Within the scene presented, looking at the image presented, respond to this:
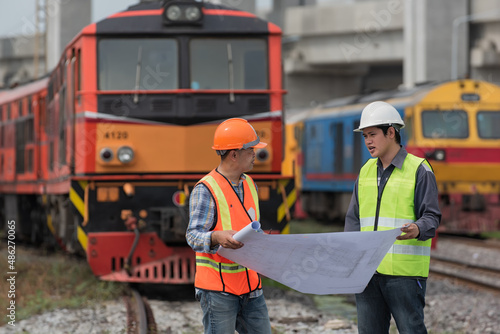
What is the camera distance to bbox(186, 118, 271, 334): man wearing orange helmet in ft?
15.6

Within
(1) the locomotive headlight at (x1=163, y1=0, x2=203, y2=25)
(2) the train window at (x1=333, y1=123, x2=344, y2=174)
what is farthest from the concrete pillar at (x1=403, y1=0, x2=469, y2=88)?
(1) the locomotive headlight at (x1=163, y1=0, x2=203, y2=25)

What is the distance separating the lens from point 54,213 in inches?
506

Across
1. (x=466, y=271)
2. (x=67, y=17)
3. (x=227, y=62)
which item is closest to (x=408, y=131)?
(x=466, y=271)

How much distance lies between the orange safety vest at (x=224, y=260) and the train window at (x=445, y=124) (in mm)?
13935

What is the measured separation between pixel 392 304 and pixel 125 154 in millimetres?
5683

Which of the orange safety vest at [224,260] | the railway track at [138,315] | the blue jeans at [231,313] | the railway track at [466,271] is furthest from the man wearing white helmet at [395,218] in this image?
the railway track at [466,271]

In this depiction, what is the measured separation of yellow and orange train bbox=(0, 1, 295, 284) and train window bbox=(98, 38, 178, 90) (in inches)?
0.4

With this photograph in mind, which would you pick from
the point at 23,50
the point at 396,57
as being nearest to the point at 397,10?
the point at 396,57

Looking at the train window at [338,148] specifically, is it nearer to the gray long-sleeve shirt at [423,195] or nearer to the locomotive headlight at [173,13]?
the locomotive headlight at [173,13]

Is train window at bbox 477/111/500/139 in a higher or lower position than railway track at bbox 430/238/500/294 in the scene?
higher

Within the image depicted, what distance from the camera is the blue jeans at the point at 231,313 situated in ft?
15.6

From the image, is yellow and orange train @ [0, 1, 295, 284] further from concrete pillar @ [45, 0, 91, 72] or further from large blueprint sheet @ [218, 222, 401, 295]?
concrete pillar @ [45, 0, 91, 72]

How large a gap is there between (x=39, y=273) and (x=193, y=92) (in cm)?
359

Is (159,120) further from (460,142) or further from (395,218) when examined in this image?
(460,142)
